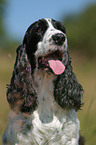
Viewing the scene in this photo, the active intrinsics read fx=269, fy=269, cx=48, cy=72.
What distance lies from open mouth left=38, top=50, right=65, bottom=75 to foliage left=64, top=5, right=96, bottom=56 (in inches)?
1064

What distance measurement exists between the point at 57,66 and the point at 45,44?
35cm

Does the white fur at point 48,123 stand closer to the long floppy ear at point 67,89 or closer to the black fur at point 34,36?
the long floppy ear at point 67,89

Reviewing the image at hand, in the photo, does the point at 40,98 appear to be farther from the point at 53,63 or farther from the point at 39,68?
the point at 53,63

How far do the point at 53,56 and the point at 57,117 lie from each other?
892mm

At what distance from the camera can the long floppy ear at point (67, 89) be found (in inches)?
154

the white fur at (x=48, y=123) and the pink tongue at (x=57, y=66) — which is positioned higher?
the pink tongue at (x=57, y=66)

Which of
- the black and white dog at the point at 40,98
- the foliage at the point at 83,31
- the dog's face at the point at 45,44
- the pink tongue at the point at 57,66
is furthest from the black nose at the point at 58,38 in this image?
the foliage at the point at 83,31

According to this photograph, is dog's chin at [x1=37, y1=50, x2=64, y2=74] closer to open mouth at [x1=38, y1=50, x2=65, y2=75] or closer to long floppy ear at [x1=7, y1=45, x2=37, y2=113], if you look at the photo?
open mouth at [x1=38, y1=50, x2=65, y2=75]

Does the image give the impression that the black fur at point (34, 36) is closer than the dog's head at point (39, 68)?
No

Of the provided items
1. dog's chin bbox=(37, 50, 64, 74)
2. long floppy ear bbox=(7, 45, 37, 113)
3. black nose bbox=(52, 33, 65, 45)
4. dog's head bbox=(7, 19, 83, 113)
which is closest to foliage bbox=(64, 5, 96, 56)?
dog's head bbox=(7, 19, 83, 113)

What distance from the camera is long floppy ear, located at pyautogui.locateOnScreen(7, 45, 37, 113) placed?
152 inches

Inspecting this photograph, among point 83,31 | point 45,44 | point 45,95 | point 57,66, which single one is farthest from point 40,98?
point 83,31

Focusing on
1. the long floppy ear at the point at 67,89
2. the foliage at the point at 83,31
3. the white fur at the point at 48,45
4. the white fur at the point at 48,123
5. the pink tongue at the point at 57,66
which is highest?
the white fur at the point at 48,45

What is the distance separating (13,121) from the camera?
3852 millimetres
